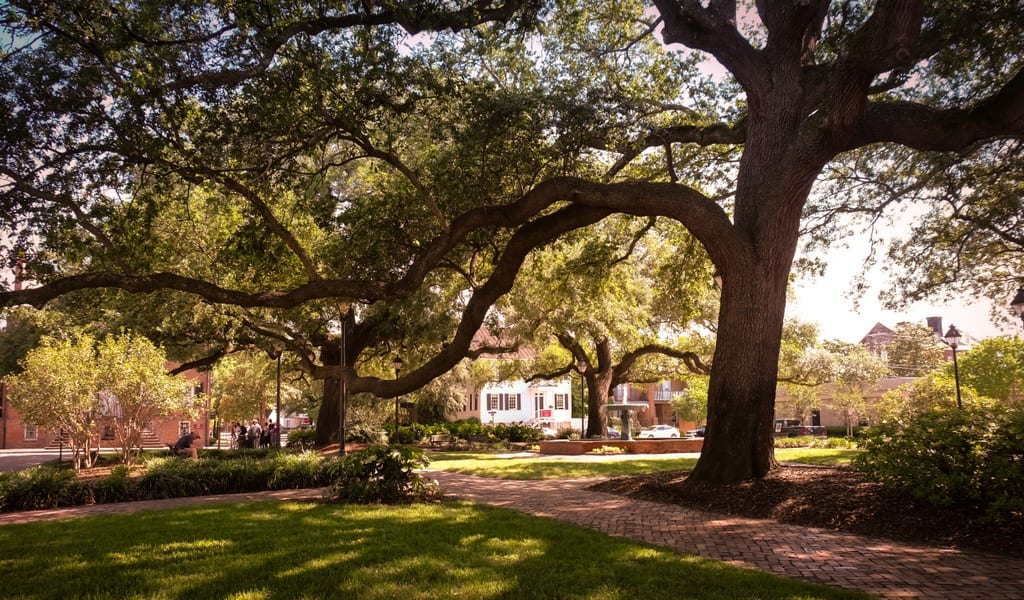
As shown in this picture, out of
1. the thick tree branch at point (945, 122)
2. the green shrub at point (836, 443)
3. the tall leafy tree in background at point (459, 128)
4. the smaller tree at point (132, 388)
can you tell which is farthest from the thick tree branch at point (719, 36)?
the green shrub at point (836, 443)

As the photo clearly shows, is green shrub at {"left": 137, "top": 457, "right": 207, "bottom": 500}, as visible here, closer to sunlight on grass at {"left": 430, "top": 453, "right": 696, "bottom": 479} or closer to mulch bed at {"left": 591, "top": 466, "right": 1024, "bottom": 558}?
sunlight on grass at {"left": 430, "top": 453, "right": 696, "bottom": 479}

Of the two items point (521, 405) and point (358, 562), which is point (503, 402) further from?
point (358, 562)

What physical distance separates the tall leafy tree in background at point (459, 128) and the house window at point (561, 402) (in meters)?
50.1

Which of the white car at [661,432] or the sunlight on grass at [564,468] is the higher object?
the sunlight on grass at [564,468]

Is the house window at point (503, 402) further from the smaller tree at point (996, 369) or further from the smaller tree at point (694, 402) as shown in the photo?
the smaller tree at point (996, 369)

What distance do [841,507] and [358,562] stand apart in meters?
6.10

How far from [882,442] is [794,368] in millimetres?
21978

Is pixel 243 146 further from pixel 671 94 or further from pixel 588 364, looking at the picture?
pixel 588 364

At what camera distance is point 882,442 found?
8430 mm

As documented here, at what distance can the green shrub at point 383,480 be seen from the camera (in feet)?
33.2

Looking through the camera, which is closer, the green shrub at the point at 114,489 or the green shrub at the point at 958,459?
the green shrub at the point at 958,459

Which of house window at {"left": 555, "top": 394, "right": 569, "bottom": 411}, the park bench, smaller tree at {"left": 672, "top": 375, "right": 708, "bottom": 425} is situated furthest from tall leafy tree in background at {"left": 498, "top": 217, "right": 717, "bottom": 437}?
house window at {"left": 555, "top": 394, "right": 569, "bottom": 411}

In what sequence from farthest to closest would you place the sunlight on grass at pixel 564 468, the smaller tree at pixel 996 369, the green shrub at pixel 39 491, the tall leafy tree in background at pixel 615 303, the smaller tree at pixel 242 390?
the smaller tree at pixel 242 390
the smaller tree at pixel 996 369
the tall leafy tree in background at pixel 615 303
the sunlight on grass at pixel 564 468
the green shrub at pixel 39 491

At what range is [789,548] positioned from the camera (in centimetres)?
651
